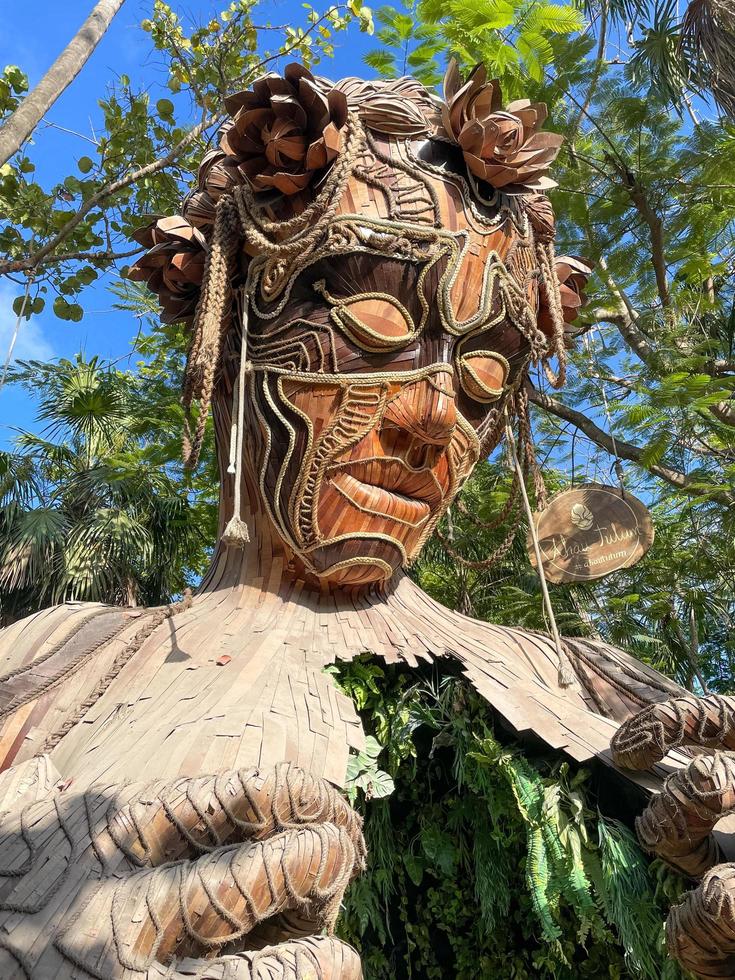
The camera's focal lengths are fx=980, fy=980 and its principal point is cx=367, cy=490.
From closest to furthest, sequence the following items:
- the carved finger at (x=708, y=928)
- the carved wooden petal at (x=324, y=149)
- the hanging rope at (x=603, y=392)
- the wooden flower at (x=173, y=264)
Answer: the carved finger at (x=708, y=928)
the carved wooden petal at (x=324, y=149)
the wooden flower at (x=173, y=264)
the hanging rope at (x=603, y=392)

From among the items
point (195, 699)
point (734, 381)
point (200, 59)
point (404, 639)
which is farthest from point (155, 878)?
point (200, 59)

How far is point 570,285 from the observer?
4.30m

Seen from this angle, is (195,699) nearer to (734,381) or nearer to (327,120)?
(327,120)

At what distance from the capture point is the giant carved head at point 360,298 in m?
3.40

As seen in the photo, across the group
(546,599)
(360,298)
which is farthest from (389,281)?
(546,599)

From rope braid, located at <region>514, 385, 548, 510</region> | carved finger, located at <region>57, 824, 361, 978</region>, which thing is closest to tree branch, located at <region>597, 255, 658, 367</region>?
rope braid, located at <region>514, 385, 548, 510</region>

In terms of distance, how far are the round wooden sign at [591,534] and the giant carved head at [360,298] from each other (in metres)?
0.87

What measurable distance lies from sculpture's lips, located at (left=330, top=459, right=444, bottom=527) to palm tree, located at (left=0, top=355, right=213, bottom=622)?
12.9 feet

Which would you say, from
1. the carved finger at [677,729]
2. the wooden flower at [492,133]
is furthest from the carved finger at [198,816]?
the wooden flower at [492,133]

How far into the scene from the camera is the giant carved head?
340 centimetres

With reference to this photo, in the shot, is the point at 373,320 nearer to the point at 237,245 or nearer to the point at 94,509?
the point at 237,245

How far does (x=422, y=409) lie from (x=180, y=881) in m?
A: 1.81

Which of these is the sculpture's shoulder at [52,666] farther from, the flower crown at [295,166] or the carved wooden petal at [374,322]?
the carved wooden petal at [374,322]

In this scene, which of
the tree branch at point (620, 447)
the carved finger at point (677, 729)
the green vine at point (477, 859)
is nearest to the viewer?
the carved finger at point (677, 729)
